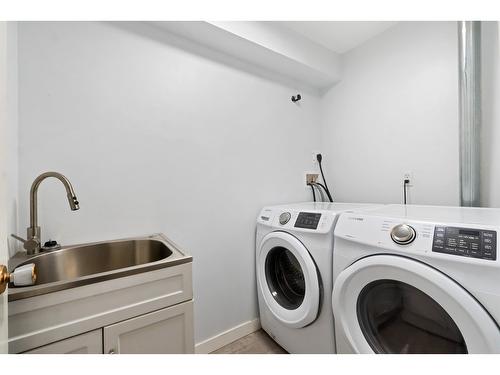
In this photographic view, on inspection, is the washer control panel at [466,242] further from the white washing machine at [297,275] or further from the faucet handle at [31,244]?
the faucet handle at [31,244]

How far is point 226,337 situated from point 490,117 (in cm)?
217

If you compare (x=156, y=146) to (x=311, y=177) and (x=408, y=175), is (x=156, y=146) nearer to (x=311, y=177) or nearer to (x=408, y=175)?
(x=311, y=177)

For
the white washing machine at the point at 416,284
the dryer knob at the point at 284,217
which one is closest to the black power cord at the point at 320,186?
the dryer knob at the point at 284,217

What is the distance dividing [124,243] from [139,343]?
51 centimetres

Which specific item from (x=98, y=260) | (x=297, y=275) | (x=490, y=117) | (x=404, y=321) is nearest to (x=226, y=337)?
(x=297, y=275)

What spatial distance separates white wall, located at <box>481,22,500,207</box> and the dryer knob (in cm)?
116

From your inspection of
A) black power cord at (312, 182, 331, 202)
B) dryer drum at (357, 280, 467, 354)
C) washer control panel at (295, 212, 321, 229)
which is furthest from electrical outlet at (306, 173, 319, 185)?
dryer drum at (357, 280, 467, 354)

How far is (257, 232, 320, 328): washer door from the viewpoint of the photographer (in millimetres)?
1151

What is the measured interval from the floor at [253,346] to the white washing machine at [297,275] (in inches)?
2.5

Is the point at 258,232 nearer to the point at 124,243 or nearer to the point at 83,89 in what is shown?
the point at 124,243

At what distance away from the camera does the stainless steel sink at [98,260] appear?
740 mm

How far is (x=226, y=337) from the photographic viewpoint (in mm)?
1516

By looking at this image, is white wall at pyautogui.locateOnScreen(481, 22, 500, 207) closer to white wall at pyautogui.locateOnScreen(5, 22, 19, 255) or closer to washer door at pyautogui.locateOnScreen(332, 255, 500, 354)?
washer door at pyautogui.locateOnScreen(332, 255, 500, 354)

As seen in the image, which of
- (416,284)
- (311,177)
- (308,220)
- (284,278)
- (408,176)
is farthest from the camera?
(311,177)
